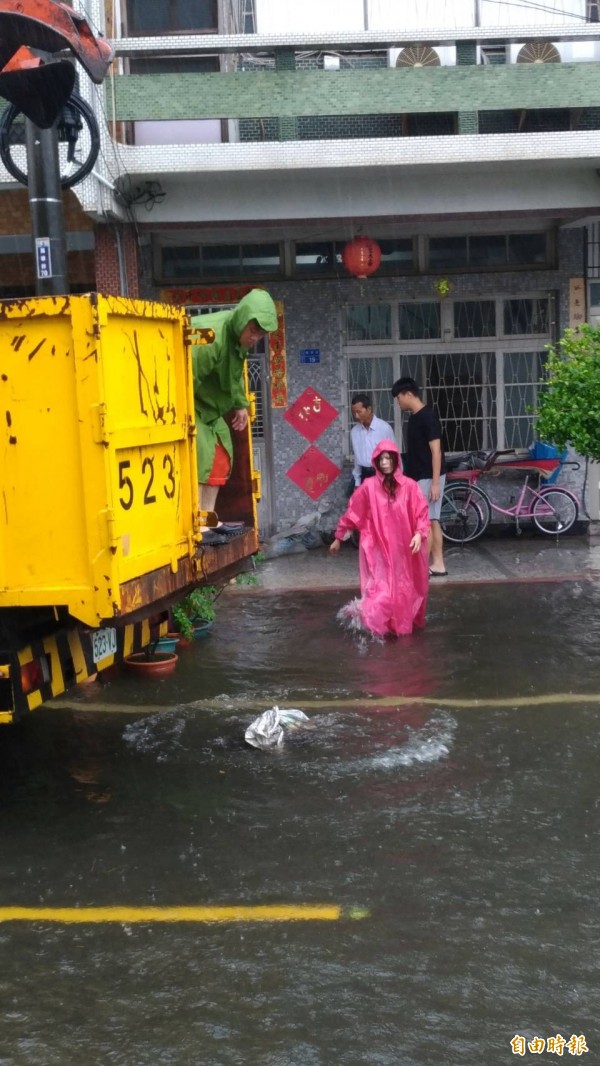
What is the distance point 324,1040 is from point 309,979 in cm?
33

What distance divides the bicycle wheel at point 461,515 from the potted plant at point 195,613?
4.26 metres

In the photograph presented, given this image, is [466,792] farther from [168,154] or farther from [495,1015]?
[168,154]

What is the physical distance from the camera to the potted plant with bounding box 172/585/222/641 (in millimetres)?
7879

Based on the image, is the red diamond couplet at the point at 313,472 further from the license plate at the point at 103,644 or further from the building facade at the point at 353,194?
the license plate at the point at 103,644

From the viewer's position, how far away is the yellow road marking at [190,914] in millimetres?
4102

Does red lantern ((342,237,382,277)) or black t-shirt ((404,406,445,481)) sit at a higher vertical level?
red lantern ((342,237,382,277))

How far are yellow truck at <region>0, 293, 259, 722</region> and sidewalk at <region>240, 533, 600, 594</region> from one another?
550cm

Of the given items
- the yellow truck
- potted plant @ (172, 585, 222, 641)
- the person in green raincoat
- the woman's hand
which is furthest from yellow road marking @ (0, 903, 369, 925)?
the woman's hand

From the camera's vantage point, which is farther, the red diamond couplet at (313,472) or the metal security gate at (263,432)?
the red diamond couplet at (313,472)

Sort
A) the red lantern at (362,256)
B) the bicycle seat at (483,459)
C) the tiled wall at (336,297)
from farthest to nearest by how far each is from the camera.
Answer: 1. the tiled wall at (336,297)
2. the bicycle seat at (483,459)
3. the red lantern at (362,256)

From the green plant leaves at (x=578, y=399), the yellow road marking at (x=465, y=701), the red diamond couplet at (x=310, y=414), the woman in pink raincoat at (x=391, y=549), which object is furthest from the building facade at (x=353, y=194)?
the yellow road marking at (x=465, y=701)

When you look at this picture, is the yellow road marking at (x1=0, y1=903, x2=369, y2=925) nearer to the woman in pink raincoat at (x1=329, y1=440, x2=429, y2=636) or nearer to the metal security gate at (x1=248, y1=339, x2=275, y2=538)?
the woman in pink raincoat at (x1=329, y1=440, x2=429, y2=636)

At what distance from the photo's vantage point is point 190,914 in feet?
13.6

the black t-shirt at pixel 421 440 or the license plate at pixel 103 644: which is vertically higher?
the black t-shirt at pixel 421 440
